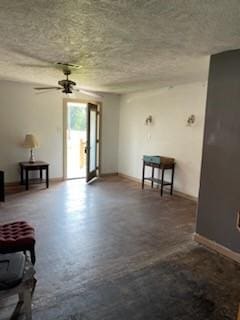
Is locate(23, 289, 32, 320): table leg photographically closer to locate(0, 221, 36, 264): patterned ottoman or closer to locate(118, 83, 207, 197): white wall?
locate(0, 221, 36, 264): patterned ottoman

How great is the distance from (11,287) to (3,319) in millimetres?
372

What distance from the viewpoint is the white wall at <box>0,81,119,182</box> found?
554 cm

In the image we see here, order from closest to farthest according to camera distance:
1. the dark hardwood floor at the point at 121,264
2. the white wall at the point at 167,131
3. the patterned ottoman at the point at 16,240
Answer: the dark hardwood floor at the point at 121,264 < the patterned ottoman at the point at 16,240 < the white wall at the point at 167,131

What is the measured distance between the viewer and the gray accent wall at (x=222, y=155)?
279 cm

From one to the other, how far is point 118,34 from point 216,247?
266cm

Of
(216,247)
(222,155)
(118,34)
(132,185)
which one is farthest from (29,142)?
(216,247)

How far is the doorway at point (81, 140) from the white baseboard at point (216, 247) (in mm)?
3605

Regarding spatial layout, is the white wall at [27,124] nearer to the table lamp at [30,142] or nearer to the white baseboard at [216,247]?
the table lamp at [30,142]

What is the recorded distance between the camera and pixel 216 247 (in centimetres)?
302

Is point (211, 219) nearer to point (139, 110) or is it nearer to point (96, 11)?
point (96, 11)

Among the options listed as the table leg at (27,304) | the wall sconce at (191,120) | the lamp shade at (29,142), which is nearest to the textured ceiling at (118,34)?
the wall sconce at (191,120)

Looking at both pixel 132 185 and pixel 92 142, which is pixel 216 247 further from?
pixel 92 142

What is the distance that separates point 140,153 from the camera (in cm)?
661

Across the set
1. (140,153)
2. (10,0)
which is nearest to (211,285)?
(10,0)
